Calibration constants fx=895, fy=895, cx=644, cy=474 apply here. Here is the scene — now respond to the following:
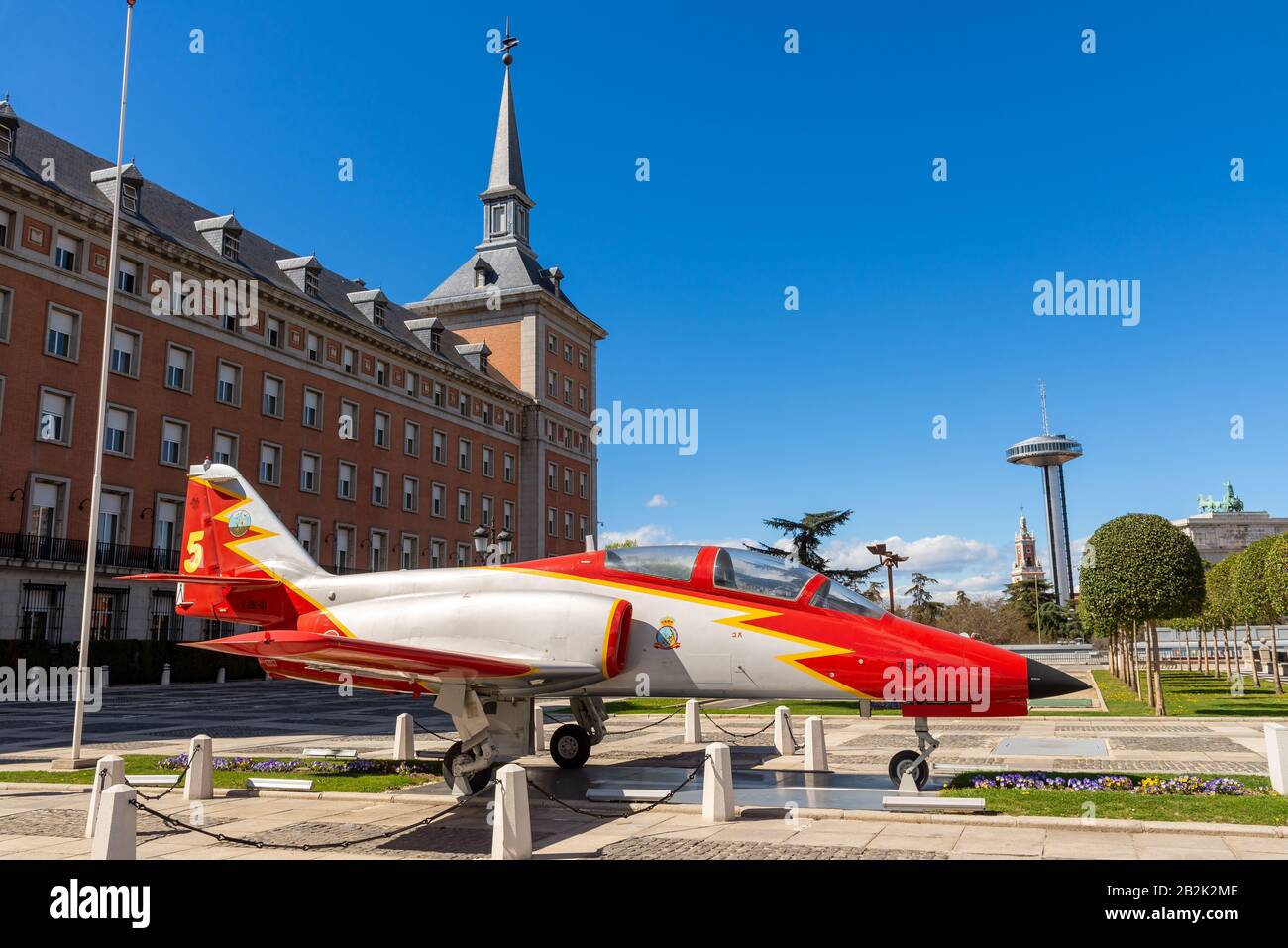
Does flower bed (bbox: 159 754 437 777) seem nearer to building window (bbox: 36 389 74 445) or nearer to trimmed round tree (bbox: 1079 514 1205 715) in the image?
trimmed round tree (bbox: 1079 514 1205 715)

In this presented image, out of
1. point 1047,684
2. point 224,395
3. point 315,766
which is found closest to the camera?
point 1047,684

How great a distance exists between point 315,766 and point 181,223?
4443 cm

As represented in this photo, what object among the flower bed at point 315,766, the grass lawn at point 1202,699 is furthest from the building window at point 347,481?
the grass lawn at point 1202,699

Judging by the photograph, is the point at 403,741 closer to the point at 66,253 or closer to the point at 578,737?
the point at 578,737

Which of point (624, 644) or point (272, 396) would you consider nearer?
point (624, 644)

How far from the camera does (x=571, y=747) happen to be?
15.0m

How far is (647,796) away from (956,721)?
16.8m

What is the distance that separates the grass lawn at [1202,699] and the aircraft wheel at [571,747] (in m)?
18.0

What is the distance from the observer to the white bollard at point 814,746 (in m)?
14.5

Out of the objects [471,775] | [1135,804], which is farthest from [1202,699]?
[471,775]

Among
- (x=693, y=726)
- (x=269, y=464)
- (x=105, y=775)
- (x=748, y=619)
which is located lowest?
(x=693, y=726)

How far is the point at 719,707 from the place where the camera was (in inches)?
1174

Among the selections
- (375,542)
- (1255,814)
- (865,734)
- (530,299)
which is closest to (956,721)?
(865,734)
